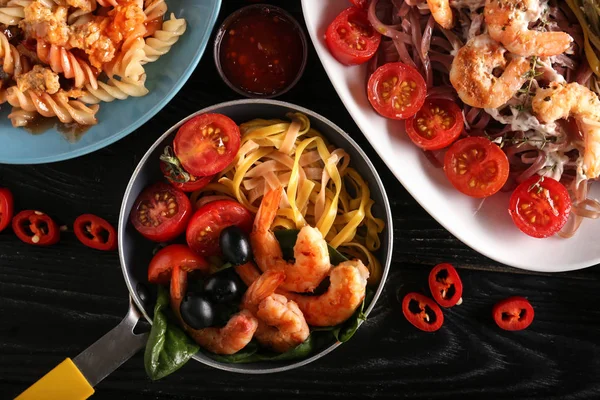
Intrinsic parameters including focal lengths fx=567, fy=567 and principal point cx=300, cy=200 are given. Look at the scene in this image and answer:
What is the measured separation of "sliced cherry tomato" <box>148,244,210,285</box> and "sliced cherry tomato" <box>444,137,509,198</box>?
136 centimetres

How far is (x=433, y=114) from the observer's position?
2932 millimetres

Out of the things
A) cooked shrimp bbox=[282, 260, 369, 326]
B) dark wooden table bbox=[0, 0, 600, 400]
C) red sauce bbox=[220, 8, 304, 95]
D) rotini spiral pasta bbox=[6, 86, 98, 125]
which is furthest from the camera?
dark wooden table bbox=[0, 0, 600, 400]

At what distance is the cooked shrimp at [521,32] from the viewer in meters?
2.61

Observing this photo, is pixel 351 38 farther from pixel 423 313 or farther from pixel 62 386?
pixel 62 386

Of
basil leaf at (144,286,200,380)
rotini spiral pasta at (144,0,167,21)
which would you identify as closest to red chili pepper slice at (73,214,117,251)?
basil leaf at (144,286,200,380)

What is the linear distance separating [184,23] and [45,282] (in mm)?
1726

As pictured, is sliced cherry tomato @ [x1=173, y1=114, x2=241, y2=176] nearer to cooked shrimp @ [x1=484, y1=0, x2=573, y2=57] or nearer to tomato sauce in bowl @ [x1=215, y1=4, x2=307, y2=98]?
tomato sauce in bowl @ [x1=215, y1=4, x2=307, y2=98]

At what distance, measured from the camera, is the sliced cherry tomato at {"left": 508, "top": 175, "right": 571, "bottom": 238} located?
283cm

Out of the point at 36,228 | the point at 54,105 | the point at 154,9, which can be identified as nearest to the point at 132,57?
the point at 154,9

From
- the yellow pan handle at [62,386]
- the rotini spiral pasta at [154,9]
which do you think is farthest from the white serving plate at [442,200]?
the yellow pan handle at [62,386]

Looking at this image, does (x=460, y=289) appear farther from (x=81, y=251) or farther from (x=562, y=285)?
(x=81, y=251)

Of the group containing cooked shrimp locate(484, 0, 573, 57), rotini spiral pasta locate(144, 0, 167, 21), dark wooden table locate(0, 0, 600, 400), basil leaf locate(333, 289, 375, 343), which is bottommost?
dark wooden table locate(0, 0, 600, 400)

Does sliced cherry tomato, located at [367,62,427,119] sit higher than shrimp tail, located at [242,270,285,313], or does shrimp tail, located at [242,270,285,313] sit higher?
sliced cherry tomato, located at [367,62,427,119]

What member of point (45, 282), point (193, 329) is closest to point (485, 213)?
point (193, 329)
